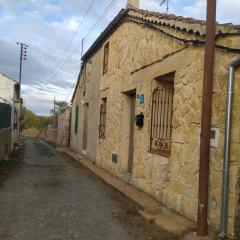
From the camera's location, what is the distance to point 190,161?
7410mm

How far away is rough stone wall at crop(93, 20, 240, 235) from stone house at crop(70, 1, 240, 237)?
0.6 inches

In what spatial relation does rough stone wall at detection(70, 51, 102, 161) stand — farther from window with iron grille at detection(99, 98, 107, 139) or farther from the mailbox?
the mailbox

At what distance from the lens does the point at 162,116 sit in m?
9.54

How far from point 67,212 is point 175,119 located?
8.85ft

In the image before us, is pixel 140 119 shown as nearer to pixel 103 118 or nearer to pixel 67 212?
pixel 67 212

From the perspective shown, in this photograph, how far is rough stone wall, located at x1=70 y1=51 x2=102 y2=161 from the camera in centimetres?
1759

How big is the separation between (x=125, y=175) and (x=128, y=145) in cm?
103

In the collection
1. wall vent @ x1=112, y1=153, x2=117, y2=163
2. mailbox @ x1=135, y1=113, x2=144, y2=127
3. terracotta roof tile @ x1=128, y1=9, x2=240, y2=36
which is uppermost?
terracotta roof tile @ x1=128, y1=9, x2=240, y2=36

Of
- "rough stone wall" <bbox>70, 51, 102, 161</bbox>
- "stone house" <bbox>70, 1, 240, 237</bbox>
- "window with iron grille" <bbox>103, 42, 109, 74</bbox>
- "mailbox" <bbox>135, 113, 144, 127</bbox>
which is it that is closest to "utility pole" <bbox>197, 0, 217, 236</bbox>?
"stone house" <bbox>70, 1, 240, 237</bbox>

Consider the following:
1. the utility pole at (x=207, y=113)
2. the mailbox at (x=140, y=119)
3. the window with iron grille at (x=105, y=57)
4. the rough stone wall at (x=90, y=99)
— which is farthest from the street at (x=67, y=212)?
the rough stone wall at (x=90, y=99)

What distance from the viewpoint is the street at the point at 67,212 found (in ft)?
20.8

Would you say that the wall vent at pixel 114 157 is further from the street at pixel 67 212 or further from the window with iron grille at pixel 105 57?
the window with iron grille at pixel 105 57

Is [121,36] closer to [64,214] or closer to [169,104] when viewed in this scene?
[169,104]

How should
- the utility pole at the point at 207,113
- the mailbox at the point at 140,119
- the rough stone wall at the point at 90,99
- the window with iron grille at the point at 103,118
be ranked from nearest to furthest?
the utility pole at the point at 207,113 < the mailbox at the point at 140,119 < the window with iron grille at the point at 103,118 < the rough stone wall at the point at 90,99
